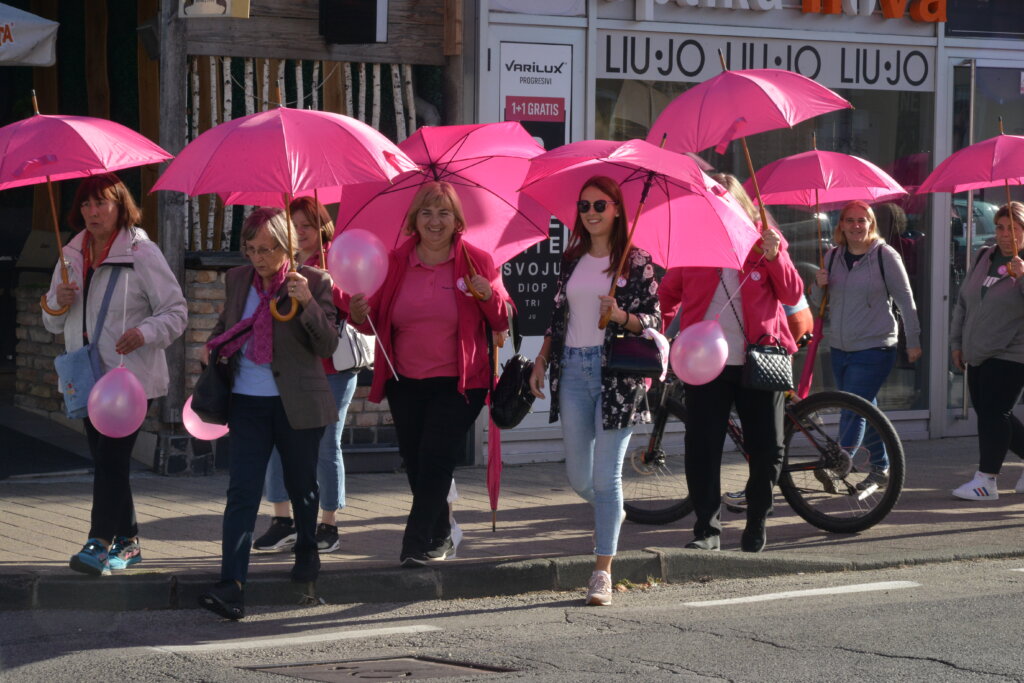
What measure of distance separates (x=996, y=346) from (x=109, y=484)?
18.0ft

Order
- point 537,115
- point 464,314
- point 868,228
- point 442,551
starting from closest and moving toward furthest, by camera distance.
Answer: point 464,314 → point 442,551 → point 868,228 → point 537,115

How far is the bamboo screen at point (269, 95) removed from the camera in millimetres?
10047

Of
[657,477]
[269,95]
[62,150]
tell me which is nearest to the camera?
[62,150]

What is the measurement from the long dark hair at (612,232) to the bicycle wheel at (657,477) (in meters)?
2.06

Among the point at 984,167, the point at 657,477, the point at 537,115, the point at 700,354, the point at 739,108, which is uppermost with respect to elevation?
the point at 537,115

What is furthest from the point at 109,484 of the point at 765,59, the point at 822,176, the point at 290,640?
the point at 765,59

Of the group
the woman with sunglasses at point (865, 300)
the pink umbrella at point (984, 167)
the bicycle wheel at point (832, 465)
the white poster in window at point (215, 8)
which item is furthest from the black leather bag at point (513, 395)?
the white poster in window at point (215, 8)

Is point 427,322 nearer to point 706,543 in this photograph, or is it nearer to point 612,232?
point 612,232

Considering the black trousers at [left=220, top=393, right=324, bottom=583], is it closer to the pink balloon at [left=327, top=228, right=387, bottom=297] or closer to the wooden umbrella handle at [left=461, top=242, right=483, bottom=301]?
the pink balloon at [left=327, top=228, right=387, bottom=297]

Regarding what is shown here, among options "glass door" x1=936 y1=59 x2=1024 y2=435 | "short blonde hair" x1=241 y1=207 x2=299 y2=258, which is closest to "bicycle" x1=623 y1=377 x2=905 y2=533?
"short blonde hair" x1=241 y1=207 x2=299 y2=258

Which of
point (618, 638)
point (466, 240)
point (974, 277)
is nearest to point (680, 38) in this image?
point (974, 277)

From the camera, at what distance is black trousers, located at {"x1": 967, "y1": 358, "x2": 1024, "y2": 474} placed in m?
9.59

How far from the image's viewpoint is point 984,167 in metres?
9.16

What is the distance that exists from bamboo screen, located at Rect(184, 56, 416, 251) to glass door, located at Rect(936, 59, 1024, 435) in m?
4.75
